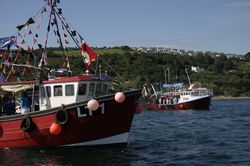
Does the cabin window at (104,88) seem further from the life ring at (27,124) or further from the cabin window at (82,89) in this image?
the life ring at (27,124)

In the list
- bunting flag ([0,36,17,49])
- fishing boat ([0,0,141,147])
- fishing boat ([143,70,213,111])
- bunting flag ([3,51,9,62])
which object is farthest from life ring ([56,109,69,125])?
fishing boat ([143,70,213,111])

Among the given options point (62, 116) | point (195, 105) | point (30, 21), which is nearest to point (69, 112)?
point (62, 116)

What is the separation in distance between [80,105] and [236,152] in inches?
281

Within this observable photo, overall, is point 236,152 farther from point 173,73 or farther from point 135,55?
point 135,55

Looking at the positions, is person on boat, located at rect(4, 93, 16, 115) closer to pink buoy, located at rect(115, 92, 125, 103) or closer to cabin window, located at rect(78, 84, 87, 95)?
cabin window, located at rect(78, 84, 87, 95)

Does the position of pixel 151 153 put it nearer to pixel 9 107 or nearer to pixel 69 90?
pixel 69 90

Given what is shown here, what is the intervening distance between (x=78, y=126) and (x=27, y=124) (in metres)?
2.32

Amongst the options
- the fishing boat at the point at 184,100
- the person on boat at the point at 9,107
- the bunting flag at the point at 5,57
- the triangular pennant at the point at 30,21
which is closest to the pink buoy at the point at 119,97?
the person on boat at the point at 9,107

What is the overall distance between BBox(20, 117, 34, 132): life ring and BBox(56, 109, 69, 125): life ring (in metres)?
A: 1.41

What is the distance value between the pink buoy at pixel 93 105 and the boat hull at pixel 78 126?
54cm

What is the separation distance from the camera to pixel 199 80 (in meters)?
133

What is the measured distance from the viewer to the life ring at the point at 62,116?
20.3m

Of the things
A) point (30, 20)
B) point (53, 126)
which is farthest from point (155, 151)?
point (30, 20)

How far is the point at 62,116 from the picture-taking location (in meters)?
20.4
